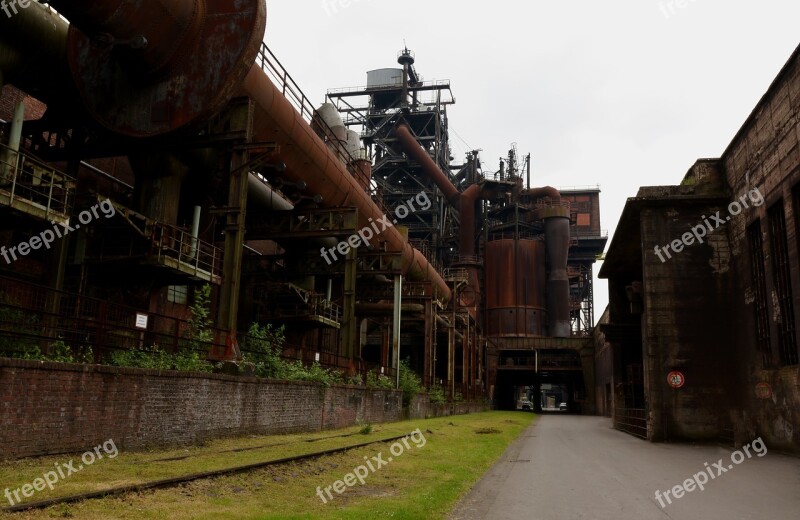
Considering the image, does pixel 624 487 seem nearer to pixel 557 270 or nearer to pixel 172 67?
pixel 172 67

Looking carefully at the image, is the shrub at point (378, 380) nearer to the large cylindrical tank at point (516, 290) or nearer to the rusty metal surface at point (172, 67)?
the rusty metal surface at point (172, 67)

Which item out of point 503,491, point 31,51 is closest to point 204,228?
point 31,51

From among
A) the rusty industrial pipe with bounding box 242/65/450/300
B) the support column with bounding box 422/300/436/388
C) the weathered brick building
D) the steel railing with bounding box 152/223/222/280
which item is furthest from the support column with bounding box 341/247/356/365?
the weathered brick building

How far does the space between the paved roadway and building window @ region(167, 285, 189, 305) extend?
11.6m

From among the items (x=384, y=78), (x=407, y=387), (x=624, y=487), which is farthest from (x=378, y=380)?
(x=384, y=78)

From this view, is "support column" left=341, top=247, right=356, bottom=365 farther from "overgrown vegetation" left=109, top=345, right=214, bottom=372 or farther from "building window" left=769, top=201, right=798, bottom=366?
"building window" left=769, top=201, right=798, bottom=366

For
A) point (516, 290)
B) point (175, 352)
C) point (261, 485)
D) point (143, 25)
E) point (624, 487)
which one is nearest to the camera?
point (261, 485)

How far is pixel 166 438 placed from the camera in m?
10.7

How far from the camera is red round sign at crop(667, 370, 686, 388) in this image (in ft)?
60.4

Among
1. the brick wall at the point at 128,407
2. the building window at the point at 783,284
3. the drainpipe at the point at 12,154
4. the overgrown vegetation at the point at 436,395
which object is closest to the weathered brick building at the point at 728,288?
the building window at the point at 783,284

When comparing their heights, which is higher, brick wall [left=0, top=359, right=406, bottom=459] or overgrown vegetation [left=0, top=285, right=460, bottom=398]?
overgrown vegetation [left=0, top=285, right=460, bottom=398]

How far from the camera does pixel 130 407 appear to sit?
9.91m

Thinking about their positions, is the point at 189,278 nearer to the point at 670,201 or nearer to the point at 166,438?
the point at 166,438

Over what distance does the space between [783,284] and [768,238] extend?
50.0 inches
